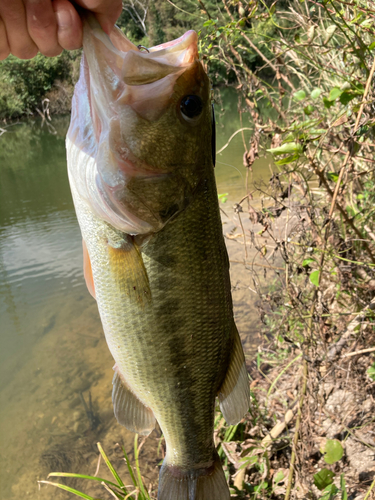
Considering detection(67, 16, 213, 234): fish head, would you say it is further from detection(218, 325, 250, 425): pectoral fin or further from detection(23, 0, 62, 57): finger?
detection(218, 325, 250, 425): pectoral fin

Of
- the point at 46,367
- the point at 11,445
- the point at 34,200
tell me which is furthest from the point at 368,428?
the point at 34,200

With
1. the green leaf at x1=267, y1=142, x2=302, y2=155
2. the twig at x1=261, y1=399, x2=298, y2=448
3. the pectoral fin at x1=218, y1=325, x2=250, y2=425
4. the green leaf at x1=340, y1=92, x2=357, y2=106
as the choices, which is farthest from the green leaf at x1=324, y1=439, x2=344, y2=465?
the green leaf at x1=340, y1=92, x2=357, y2=106

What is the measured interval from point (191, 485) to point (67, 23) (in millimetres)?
1662

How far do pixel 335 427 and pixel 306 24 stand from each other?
8.83 ft

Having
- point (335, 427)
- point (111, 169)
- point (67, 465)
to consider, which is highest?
point (111, 169)

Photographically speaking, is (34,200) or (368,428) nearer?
(368,428)

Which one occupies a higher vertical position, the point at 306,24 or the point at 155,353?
the point at 306,24

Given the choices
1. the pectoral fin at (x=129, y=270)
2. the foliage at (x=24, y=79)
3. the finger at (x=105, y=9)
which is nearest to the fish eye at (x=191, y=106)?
the finger at (x=105, y=9)

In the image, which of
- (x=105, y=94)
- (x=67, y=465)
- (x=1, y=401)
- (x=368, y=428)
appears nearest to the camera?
(x=105, y=94)

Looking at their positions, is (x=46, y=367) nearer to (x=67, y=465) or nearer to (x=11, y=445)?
→ (x=11, y=445)

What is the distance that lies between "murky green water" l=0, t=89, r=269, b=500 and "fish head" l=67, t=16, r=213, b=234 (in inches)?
69.9

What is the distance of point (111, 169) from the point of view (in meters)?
1.12

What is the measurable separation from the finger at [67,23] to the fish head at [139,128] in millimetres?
33

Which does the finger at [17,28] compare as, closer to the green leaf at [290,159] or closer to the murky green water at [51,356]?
the green leaf at [290,159]
